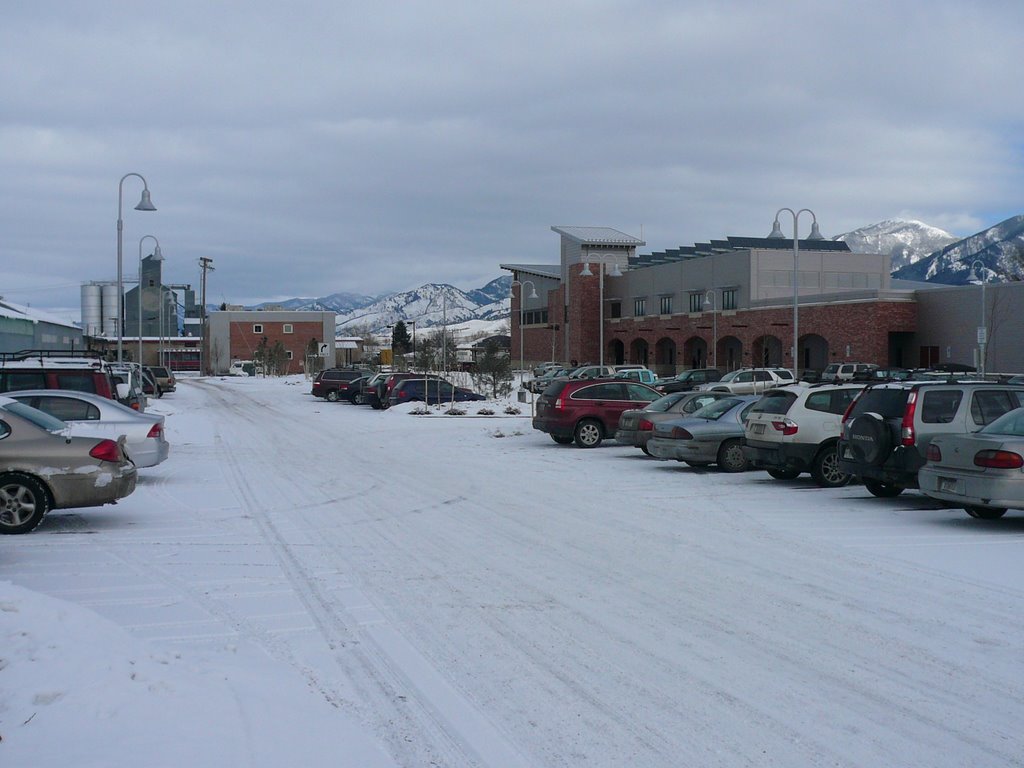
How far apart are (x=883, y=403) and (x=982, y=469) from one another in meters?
3.00

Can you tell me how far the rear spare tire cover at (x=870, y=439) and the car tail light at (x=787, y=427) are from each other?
5.59 ft

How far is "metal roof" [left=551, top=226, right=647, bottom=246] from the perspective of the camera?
97450 millimetres

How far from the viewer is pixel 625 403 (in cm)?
2466

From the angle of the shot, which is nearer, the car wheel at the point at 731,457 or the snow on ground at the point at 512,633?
the snow on ground at the point at 512,633

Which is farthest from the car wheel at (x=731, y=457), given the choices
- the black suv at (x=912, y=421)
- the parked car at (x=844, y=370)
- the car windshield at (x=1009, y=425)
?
the parked car at (x=844, y=370)

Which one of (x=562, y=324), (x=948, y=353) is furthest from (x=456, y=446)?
(x=562, y=324)

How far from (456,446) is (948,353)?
45.1 meters

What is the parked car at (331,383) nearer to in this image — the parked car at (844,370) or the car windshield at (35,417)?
the parked car at (844,370)

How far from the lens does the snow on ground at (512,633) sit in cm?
540

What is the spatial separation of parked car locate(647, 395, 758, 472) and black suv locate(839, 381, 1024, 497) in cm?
387

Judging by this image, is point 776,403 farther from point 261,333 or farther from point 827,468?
point 261,333

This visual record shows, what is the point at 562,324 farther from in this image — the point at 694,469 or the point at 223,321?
the point at 694,469

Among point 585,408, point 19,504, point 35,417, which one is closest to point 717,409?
point 585,408

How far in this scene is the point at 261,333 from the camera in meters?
128
